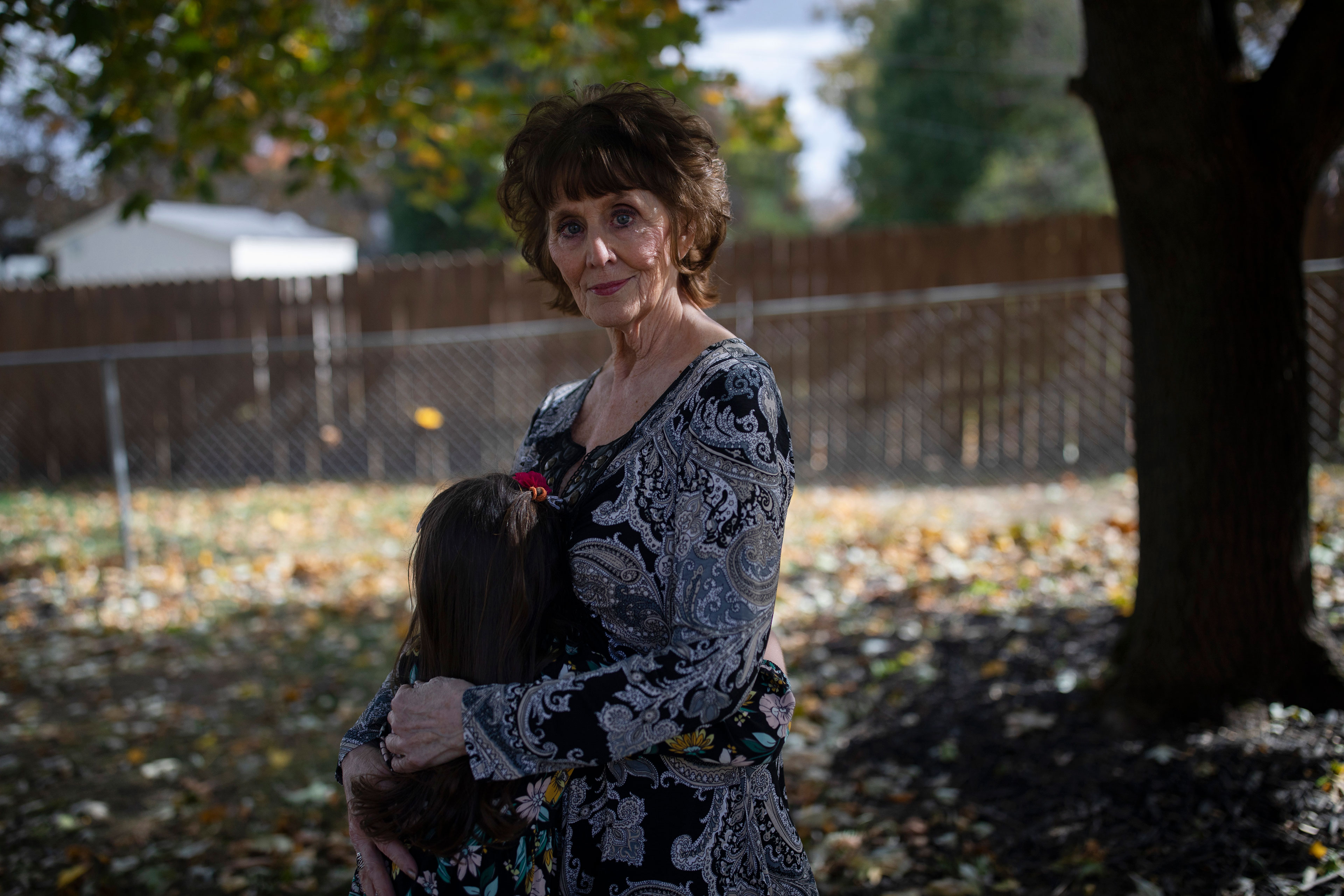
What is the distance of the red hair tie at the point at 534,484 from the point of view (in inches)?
61.4

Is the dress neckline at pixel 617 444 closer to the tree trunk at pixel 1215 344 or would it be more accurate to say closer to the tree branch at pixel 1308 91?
the tree trunk at pixel 1215 344

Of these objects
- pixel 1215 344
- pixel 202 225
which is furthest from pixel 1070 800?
pixel 202 225

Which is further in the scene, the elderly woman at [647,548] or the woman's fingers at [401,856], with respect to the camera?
the woman's fingers at [401,856]

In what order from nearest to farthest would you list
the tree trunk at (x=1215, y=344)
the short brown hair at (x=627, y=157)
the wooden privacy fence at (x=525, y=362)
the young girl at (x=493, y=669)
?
the young girl at (x=493, y=669) → the short brown hair at (x=627, y=157) → the tree trunk at (x=1215, y=344) → the wooden privacy fence at (x=525, y=362)

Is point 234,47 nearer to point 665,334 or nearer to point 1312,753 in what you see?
point 665,334

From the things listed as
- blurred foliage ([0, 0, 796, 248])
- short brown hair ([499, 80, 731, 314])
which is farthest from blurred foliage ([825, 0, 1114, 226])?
short brown hair ([499, 80, 731, 314])

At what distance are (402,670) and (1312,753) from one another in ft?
9.05

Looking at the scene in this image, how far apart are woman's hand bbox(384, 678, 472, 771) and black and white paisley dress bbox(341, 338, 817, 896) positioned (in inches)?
1.5

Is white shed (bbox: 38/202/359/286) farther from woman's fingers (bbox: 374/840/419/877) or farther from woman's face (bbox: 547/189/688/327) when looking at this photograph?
woman's fingers (bbox: 374/840/419/877)

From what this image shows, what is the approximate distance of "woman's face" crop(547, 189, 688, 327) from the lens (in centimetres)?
161

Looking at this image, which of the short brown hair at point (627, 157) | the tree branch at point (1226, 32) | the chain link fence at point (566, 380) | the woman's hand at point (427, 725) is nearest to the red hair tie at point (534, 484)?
the woman's hand at point (427, 725)

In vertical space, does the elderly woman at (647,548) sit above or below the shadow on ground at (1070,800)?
above

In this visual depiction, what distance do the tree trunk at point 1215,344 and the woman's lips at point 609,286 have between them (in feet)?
7.43

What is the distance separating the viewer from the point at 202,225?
63.0 ft
